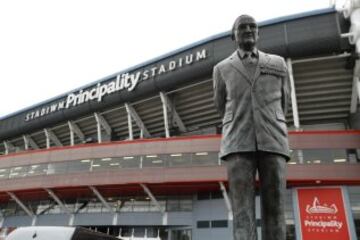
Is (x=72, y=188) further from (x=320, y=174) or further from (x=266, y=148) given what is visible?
(x=266, y=148)

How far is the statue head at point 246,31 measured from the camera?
4320 mm

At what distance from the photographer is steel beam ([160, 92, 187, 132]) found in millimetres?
37188

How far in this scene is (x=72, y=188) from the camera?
34344 millimetres

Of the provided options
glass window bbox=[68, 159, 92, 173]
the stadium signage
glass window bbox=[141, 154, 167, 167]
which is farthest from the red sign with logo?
glass window bbox=[68, 159, 92, 173]

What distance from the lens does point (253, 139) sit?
3984 mm

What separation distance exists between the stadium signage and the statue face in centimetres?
2999

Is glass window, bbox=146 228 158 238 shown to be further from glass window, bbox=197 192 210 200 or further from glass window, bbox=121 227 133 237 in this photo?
glass window, bbox=197 192 210 200

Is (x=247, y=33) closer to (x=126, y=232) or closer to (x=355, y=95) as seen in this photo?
(x=355, y=95)

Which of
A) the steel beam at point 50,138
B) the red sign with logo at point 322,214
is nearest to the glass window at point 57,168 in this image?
the steel beam at point 50,138

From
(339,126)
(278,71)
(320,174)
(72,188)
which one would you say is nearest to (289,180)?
(320,174)

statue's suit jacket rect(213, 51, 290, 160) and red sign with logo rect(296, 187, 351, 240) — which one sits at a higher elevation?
red sign with logo rect(296, 187, 351, 240)

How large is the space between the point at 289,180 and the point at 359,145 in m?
6.48

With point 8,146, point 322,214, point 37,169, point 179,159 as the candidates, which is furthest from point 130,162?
point 8,146

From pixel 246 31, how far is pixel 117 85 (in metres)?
36.6
